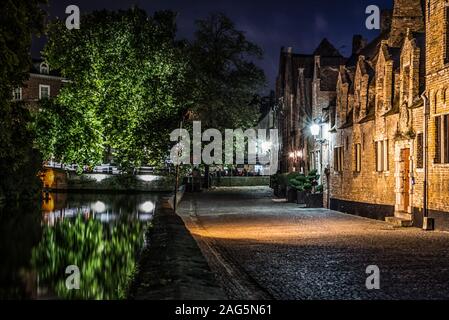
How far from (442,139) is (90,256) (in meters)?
11.2

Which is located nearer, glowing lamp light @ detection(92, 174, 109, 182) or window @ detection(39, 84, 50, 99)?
glowing lamp light @ detection(92, 174, 109, 182)

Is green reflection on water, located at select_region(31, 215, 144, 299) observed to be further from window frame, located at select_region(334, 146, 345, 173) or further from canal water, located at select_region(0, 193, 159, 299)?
window frame, located at select_region(334, 146, 345, 173)

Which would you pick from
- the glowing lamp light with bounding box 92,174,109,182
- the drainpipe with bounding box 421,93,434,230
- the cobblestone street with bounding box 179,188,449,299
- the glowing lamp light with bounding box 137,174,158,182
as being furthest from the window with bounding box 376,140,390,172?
the glowing lamp light with bounding box 92,174,109,182

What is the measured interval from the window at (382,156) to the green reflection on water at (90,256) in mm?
9974

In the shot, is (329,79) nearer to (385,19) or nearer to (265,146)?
(385,19)

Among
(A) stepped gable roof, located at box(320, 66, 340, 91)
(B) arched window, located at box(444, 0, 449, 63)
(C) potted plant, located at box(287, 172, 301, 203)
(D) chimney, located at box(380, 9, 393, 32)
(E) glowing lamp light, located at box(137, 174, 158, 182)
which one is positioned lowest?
(C) potted plant, located at box(287, 172, 301, 203)

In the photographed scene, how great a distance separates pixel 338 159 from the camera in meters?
31.8

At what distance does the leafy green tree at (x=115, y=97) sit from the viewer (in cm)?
4250

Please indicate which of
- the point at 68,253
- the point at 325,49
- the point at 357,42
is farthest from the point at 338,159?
the point at 325,49

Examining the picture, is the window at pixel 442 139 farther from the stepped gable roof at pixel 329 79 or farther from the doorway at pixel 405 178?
the stepped gable roof at pixel 329 79

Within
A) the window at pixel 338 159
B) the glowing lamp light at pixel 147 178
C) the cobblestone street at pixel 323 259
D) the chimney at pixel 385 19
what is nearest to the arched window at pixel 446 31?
the cobblestone street at pixel 323 259

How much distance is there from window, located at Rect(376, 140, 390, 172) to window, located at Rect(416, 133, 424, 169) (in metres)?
3.32

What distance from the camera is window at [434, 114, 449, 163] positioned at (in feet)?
61.4

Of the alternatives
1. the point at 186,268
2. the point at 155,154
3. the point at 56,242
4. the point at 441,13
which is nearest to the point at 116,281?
the point at 186,268
